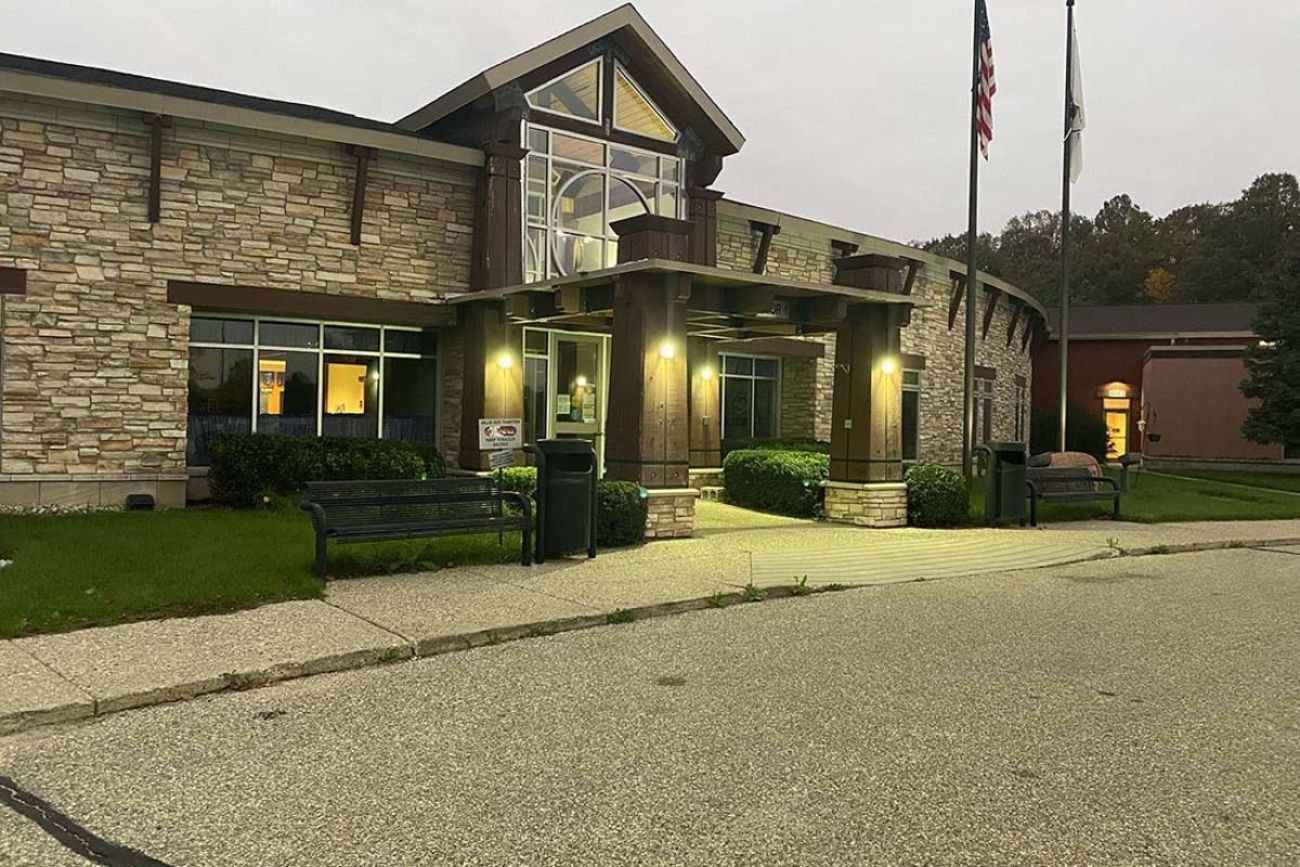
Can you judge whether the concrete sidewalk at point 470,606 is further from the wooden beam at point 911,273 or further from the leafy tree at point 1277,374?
the leafy tree at point 1277,374

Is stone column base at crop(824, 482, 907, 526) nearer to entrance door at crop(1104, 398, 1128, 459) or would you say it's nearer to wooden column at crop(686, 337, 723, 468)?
wooden column at crop(686, 337, 723, 468)

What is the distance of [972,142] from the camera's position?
19.7 metres

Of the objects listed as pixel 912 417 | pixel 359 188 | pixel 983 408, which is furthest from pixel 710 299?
pixel 983 408

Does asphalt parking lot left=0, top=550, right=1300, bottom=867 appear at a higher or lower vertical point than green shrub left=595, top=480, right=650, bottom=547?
lower

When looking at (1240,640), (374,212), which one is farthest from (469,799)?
(374,212)

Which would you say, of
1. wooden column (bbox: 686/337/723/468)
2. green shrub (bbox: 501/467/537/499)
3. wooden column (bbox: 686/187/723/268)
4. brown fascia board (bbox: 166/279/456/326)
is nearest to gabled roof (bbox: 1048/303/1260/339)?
wooden column (bbox: 686/187/723/268)

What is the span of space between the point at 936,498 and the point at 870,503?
1131mm

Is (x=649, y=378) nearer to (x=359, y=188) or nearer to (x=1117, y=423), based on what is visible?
(x=359, y=188)

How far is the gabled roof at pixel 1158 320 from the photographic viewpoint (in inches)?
1602

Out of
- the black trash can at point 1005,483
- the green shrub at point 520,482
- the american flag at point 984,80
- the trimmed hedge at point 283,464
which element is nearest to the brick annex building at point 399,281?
the trimmed hedge at point 283,464

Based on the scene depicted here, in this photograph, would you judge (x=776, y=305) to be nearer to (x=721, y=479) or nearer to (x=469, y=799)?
(x=721, y=479)

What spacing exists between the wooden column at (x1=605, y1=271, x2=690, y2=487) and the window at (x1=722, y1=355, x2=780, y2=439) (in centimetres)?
906

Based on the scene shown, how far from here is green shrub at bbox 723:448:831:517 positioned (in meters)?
16.2

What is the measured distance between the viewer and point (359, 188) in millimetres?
15398
